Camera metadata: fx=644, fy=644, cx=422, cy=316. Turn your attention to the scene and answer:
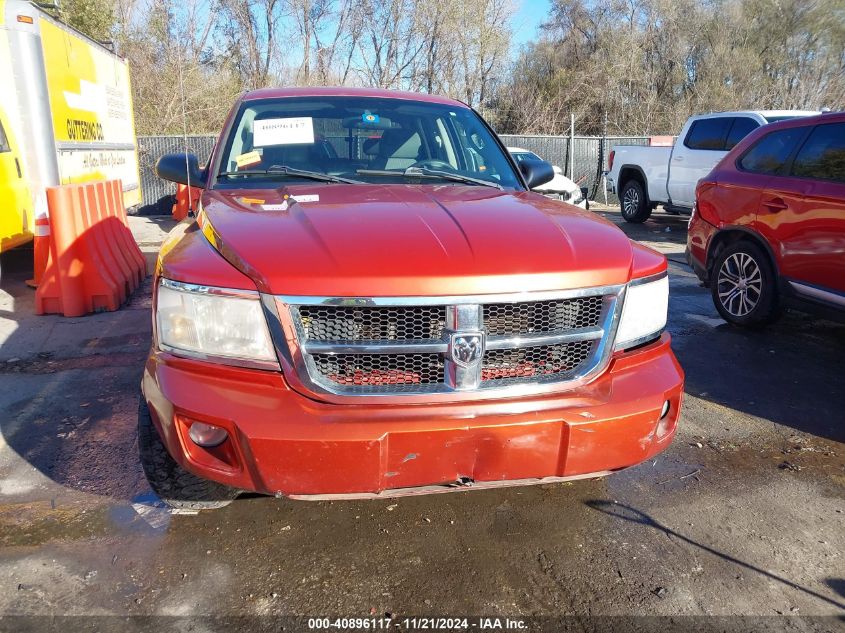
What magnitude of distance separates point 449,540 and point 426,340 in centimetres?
97

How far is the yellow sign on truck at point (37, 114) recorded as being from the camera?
6.41 m

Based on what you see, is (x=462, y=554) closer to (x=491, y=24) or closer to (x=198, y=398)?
(x=198, y=398)

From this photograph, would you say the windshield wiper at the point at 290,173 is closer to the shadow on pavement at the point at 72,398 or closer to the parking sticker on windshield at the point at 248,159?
the parking sticker on windshield at the point at 248,159

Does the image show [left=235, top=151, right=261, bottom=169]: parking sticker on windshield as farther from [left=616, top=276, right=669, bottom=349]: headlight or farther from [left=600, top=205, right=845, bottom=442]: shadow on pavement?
[left=600, top=205, right=845, bottom=442]: shadow on pavement

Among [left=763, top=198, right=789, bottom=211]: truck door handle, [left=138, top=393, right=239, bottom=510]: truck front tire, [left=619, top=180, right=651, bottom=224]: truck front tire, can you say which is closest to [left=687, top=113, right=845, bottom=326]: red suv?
[left=763, top=198, right=789, bottom=211]: truck door handle

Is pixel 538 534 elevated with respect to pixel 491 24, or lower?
lower

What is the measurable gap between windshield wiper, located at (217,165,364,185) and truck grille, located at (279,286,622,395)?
1203mm

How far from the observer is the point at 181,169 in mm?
3604

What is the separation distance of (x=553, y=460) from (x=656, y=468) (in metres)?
1.32

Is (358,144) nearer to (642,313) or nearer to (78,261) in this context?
(642,313)

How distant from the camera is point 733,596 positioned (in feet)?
7.64

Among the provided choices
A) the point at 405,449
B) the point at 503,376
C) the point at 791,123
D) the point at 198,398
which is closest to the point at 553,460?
the point at 503,376

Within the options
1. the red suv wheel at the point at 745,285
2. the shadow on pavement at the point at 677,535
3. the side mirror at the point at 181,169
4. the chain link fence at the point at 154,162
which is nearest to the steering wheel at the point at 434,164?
the side mirror at the point at 181,169

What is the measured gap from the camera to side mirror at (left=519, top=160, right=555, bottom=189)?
374 cm
